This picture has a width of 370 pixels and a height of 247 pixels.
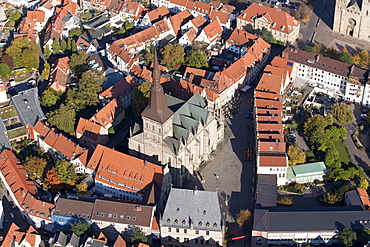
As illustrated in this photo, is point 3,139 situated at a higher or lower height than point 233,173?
higher

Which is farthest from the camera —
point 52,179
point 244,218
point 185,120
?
point 185,120

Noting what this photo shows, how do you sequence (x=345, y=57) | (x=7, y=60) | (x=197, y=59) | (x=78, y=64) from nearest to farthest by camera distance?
1. (x=78, y=64)
2. (x=345, y=57)
3. (x=197, y=59)
4. (x=7, y=60)

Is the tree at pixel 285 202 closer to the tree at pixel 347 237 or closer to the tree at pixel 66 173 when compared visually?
the tree at pixel 347 237

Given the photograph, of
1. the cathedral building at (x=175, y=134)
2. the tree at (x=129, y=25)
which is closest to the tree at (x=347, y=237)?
the cathedral building at (x=175, y=134)

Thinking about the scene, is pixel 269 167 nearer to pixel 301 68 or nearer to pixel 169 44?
pixel 301 68

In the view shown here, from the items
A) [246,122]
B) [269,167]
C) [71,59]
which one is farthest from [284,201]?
[71,59]

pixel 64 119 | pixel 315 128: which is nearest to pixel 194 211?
pixel 315 128

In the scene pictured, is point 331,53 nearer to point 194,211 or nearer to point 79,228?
point 194,211
